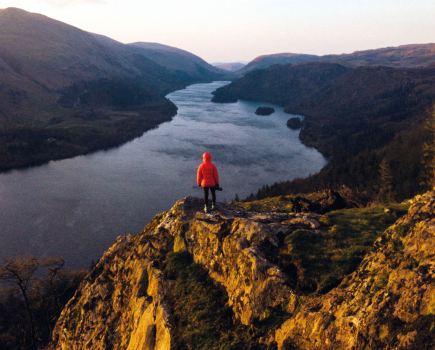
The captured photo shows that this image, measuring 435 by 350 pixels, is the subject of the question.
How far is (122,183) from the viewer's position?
94.3 metres

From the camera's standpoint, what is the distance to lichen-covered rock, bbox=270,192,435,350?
6203 millimetres

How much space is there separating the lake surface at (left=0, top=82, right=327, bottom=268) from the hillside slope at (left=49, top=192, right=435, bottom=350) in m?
50.7

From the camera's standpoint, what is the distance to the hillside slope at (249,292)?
6809mm

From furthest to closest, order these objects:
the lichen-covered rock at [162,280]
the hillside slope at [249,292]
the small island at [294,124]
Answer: the small island at [294,124], the lichen-covered rock at [162,280], the hillside slope at [249,292]

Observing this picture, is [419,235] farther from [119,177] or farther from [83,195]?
[119,177]

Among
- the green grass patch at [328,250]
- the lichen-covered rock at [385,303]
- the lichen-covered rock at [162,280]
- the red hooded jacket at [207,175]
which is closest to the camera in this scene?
the lichen-covered rock at [385,303]

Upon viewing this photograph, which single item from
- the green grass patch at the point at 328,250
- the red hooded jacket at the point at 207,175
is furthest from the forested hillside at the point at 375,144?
the red hooded jacket at the point at 207,175

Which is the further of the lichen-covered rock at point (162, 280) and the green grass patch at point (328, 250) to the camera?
the lichen-covered rock at point (162, 280)

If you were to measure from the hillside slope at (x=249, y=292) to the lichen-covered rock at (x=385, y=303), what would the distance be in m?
0.02

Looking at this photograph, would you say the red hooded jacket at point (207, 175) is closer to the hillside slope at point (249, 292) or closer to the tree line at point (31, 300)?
the hillside slope at point (249, 292)

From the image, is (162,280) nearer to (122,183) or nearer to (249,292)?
(249,292)

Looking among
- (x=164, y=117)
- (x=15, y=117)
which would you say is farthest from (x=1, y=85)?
(x=164, y=117)

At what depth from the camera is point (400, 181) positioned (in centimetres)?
6241

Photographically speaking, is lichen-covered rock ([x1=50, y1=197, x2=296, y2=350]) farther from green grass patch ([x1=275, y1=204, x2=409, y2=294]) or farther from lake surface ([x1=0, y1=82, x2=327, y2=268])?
lake surface ([x1=0, y1=82, x2=327, y2=268])
